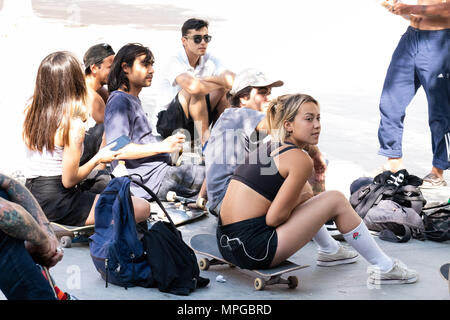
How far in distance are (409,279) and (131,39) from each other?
10.7 meters

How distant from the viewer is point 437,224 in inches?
217

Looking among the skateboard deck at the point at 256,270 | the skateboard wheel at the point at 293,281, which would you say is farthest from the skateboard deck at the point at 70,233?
the skateboard wheel at the point at 293,281

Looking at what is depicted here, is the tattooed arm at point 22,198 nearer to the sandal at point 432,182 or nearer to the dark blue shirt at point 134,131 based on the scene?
the dark blue shirt at point 134,131

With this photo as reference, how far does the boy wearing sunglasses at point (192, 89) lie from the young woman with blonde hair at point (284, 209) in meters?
2.42

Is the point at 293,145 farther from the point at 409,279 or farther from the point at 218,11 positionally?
the point at 218,11

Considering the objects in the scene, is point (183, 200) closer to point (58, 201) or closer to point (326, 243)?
point (58, 201)

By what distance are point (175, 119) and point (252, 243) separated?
2961 mm

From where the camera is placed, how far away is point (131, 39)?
47.5ft

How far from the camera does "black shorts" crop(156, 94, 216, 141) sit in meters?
7.11

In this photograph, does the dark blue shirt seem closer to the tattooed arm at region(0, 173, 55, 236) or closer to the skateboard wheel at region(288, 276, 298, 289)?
the skateboard wheel at region(288, 276, 298, 289)

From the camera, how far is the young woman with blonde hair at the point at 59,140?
4.90m

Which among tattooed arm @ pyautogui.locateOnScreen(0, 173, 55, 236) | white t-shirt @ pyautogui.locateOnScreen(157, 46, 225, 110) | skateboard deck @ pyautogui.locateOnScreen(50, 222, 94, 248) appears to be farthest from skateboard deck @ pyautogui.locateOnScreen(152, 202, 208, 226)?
tattooed arm @ pyautogui.locateOnScreen(0, 173, 55, 236)

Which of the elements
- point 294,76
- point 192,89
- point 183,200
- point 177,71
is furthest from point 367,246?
point 294,76
